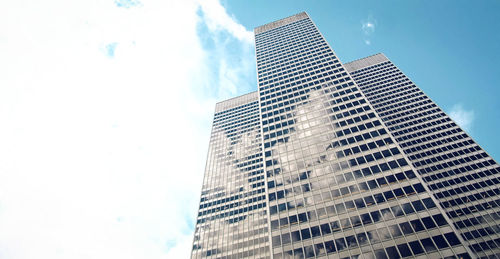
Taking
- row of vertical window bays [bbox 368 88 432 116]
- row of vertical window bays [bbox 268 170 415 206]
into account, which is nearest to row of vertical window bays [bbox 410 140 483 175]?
row of vertical window bays [bbox 368 88 432 116]

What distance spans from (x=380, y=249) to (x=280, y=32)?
322 feet

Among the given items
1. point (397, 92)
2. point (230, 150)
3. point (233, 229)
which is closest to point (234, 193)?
point (233, 229)

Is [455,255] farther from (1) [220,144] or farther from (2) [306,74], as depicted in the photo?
(1) [220,144]

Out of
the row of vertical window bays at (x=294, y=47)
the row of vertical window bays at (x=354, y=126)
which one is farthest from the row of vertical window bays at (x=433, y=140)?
the row of vertical window bays at (x=294, y=47)

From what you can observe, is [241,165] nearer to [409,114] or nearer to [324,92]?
[324,92]

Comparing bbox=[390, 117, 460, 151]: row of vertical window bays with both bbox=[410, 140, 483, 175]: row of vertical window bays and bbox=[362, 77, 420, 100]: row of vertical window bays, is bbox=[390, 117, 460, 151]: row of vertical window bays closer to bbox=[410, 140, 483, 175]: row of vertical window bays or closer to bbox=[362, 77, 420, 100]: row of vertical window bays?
bbox=[410, 140, 483, 175]: row of vertical window bays

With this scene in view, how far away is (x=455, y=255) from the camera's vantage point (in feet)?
121

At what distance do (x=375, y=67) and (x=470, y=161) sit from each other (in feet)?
190

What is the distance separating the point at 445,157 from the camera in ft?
268

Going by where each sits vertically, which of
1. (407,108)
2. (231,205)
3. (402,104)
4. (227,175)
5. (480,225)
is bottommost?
(480,225)

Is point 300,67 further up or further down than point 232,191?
further up

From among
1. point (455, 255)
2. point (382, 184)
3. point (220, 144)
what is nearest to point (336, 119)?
point (382, 184)

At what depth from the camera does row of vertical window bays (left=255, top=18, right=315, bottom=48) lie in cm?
11288

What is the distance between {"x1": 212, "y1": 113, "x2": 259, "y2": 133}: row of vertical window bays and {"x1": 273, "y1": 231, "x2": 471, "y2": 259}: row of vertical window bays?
84.8m
